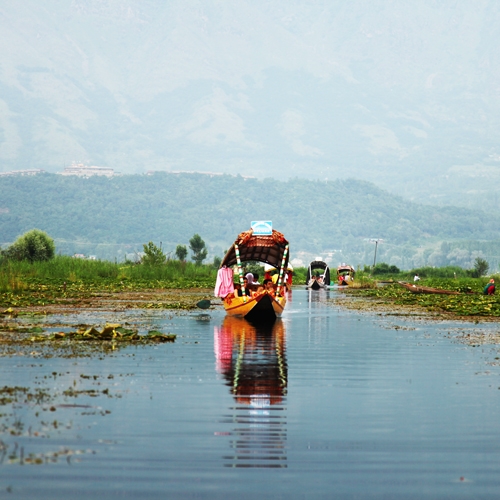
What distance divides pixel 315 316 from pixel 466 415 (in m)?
19.1

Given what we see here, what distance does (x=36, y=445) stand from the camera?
31.1 feet

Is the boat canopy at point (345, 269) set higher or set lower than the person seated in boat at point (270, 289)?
higher

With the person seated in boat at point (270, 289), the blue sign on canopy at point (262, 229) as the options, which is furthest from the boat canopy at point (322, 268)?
the person seated in boat at point (270, 289)

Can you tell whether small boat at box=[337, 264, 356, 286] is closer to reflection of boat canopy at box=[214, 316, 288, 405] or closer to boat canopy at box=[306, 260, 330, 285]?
boat canopy at box=[306, 260, 330, 285]

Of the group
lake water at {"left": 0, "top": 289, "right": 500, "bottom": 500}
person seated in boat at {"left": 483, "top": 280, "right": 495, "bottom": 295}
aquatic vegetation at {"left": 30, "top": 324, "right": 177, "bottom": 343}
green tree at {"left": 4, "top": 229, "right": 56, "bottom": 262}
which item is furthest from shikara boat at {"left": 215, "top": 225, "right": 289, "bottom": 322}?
green tree at {"left": 4, "top": 229, "right": 56, "bottom": 262}

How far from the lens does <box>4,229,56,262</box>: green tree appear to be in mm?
68625

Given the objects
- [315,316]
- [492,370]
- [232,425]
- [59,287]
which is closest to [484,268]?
[59,287]

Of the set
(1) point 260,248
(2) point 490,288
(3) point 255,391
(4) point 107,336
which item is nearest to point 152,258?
(2) point 490,288

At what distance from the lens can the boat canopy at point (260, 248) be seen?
2935 cm

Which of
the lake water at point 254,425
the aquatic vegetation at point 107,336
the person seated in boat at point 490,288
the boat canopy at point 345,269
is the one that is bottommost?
the lake water at point 254,425

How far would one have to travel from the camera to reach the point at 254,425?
10680 millimetres

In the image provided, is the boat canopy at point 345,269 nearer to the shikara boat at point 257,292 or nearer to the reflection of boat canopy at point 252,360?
the shikara boat at point 257,292

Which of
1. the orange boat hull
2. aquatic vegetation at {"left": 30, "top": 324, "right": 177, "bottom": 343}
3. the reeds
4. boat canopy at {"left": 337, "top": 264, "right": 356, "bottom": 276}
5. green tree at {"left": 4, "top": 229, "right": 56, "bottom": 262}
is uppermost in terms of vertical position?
green tree at {"left": 4, "top": 229, "right": 56, "bottom": 262}

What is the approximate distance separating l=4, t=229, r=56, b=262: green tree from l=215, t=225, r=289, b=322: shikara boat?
1507 inches
